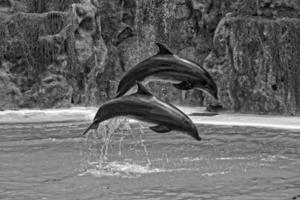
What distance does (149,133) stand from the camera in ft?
48.3

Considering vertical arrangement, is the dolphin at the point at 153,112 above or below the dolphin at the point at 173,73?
below

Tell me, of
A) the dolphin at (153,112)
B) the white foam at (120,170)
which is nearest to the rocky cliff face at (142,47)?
the white foam at (120,170)

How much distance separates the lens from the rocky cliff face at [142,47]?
20.6 meters

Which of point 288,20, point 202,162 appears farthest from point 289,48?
point 202,162

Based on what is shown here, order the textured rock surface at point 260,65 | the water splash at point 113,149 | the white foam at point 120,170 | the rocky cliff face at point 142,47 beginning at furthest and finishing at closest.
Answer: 1. the rocky cliff face at point 142,47
2. the textured rock surface at point 260,65
3. the water splash at point 113,149
4. the white foam at point 120,170

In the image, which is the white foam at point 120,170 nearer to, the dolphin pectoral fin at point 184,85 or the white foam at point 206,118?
the dolphin pectoral fin at point 184,85

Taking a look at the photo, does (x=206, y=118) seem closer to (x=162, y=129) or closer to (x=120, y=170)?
(x=120, y=170)

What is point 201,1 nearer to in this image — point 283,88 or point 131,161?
point 283,88

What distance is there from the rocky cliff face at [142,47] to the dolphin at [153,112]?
48.4 ft

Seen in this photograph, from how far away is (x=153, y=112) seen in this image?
612cm

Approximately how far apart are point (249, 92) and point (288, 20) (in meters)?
3.30

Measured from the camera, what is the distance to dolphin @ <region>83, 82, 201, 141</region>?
6.03 m

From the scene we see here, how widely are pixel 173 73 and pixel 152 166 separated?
3.54m

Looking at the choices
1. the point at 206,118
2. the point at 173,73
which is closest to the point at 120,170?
the point at 173,73
